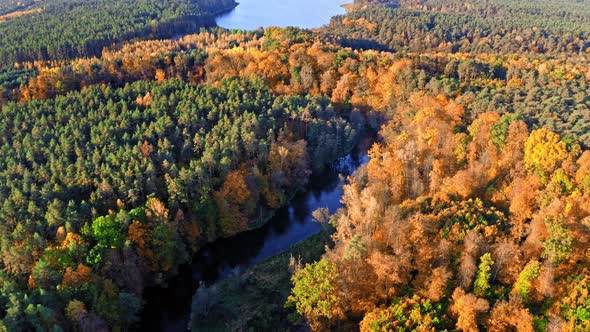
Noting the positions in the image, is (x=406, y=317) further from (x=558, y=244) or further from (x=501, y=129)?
(x=501, y=129)

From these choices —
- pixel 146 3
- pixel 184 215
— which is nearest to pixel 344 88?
pixel 184 215

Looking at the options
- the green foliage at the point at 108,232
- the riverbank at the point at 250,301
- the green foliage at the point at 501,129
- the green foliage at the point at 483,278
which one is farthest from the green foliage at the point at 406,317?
the green foliage at the point at 501,129

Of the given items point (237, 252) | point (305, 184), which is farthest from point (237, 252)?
point (305, 184)

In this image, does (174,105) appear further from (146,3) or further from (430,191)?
(146,3)

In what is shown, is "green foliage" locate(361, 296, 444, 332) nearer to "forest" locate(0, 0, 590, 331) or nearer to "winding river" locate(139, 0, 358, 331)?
"forest" locate(0, 0, 590, 331)

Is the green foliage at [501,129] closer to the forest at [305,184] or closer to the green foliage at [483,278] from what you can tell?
the forest at [305,184]

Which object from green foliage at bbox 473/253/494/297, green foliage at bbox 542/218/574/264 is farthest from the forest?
green foliage at bbox 542/218/574/264
